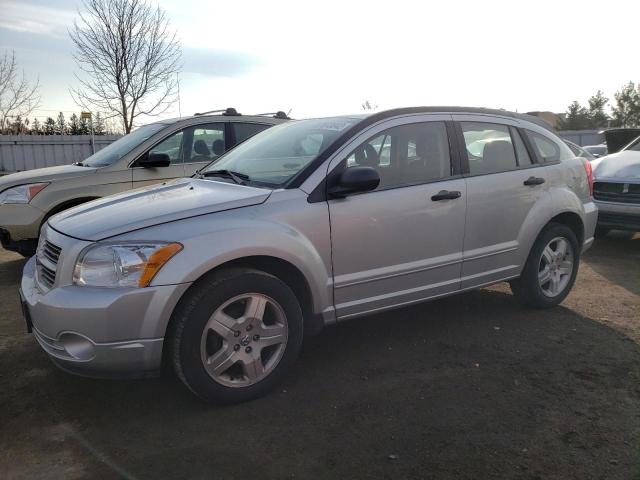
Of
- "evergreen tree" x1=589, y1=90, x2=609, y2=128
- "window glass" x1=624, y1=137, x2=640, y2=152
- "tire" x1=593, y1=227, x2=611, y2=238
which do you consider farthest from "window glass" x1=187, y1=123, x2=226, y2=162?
"evergreen tree" x1=589, y1=90, x2=609, y2=128

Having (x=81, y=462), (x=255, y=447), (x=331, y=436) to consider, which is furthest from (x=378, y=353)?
(x=81, y=462)

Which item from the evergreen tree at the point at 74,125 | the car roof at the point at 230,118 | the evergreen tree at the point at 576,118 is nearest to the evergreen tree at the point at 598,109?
the evergreen tree at the point at 576,118

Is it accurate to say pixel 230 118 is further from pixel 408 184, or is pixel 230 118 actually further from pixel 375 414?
pixel 375 414

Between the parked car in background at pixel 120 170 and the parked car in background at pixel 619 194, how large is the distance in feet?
15.0

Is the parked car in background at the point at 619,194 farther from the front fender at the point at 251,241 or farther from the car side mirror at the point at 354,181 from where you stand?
the front fender at the point at 251,241

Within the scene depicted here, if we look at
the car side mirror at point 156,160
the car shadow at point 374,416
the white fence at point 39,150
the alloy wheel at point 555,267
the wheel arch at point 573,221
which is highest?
the white fence at point 39,150

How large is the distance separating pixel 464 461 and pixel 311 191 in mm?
1722

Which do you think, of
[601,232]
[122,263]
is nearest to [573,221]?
[601,232]

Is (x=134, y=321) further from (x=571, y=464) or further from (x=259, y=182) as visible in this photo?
(x=571, y=464)

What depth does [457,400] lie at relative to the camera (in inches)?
124

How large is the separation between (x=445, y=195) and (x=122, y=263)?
221cm

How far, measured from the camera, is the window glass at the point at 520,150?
14.6 feet

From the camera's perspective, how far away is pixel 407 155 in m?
3.83

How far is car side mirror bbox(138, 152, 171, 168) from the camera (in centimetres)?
607
